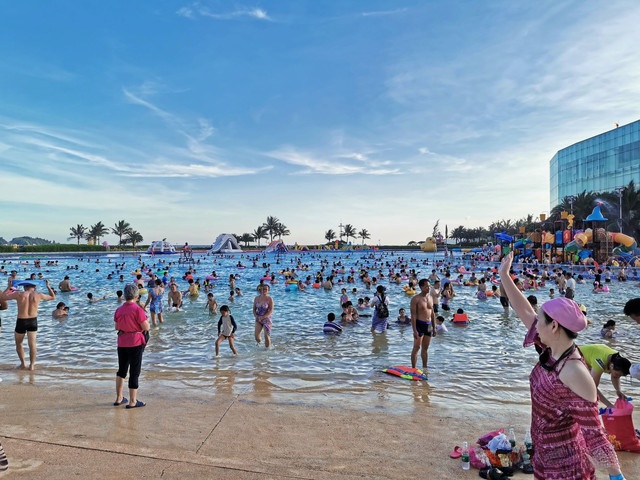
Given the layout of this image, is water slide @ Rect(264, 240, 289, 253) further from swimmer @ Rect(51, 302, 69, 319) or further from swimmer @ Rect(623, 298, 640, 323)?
swimmer @ Rect(623, 298, 640, 323)

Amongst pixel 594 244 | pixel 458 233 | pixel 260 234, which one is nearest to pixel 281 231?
pixel 260 234

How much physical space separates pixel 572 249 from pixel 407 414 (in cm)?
3688

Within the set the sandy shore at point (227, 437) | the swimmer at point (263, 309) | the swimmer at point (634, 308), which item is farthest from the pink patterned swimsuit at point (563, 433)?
the swimmer at point (263, 309)

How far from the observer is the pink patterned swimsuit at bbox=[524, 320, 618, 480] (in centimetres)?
220

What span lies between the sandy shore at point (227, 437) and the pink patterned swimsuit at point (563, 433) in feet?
5.52

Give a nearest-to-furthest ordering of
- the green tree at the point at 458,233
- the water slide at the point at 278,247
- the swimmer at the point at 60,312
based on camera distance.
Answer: the swimmer at the point at 60,312 < the water slide at the point at 278,247 < the green tree at the point at 458,233

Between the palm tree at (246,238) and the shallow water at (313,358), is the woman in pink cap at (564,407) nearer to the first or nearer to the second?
the shallow water at (313,358)

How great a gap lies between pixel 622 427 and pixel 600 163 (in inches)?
2712

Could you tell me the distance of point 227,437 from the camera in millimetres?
4613

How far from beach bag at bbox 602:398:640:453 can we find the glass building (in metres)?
62.7

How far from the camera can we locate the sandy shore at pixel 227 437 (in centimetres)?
382

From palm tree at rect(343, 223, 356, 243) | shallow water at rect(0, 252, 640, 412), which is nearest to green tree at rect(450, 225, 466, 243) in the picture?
palm tree at rect(343, 223, 356, 243)

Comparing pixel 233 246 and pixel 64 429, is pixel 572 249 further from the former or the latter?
pixel 233 246

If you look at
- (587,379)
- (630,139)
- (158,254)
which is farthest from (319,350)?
(158,254)
